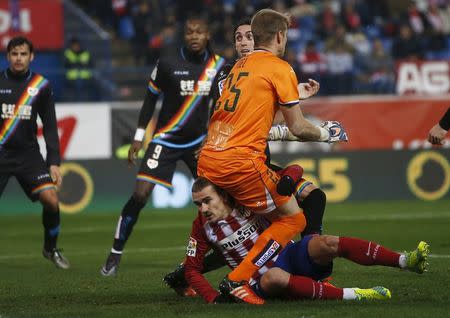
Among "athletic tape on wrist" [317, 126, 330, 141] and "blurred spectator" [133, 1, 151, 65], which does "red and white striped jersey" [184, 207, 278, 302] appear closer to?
"athletic tape on wrist" [317, 126, 330, 141]

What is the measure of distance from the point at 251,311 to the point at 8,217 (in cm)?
1107

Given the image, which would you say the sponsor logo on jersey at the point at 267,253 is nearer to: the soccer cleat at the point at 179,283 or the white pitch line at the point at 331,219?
the soccer cleat at the point at 179,283

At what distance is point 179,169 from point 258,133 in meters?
10.6

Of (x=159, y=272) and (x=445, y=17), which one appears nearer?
(x=159, y=272)

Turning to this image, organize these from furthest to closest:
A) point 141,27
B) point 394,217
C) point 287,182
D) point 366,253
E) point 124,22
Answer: point 124,22 → point 141,27 → point 394,217 → point 287,182 → point 366,253

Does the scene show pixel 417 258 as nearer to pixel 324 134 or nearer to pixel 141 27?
pixel 324 134

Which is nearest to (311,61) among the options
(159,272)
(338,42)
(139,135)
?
(338,42)

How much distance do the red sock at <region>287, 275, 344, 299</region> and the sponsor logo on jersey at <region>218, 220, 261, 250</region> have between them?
0.52 metres

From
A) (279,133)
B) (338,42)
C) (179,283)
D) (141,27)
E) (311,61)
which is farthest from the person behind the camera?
(141,27)

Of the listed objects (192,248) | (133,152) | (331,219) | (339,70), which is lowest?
(331,219)

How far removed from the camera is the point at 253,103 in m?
7.88

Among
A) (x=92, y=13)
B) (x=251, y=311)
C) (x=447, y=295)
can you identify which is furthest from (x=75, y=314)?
(x=92, y=13)

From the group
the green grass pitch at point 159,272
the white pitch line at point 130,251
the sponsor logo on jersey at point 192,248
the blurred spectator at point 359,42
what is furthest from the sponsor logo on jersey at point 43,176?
the blurred spectator at point 359,42

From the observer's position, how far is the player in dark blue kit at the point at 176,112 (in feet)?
36.2
